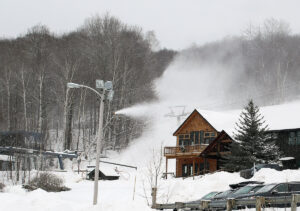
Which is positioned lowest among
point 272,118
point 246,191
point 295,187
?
point 246,191

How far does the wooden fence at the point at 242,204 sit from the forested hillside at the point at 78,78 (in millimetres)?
41384

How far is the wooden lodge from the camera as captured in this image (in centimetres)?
4153

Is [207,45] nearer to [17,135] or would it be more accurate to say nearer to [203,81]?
[203,81]

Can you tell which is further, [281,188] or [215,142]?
[215,142]

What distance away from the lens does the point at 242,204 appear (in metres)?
15.0

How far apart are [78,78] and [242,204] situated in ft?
168

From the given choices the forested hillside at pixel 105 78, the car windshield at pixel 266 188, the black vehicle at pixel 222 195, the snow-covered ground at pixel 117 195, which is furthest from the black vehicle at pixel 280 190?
the forested hillside at pixel 105 78

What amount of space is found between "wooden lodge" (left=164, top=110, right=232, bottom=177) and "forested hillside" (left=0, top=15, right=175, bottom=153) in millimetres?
15084

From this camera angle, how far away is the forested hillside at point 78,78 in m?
62.6

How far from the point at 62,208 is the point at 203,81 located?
76707mm

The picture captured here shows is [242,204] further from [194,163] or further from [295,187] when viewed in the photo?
[194,163]

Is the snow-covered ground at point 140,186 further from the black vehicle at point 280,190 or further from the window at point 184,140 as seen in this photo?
the black vehicle at point 280,190

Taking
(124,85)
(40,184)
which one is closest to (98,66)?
(124,85)

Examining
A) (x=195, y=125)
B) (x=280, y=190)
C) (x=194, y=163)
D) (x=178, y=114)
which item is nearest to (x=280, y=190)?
(x=280, y=190)
